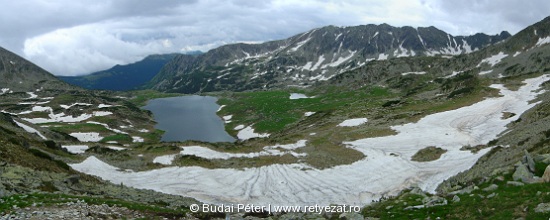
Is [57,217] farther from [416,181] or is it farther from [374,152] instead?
[374,152]

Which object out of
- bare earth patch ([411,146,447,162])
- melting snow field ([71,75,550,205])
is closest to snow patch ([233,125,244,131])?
melting snow field ([71,75,550,205])

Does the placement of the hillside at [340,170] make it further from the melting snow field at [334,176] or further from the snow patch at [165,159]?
the snow patch at [165,159]

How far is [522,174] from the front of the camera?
83.3 ft

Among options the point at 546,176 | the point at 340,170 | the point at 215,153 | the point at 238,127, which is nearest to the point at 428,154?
the point at 340,170

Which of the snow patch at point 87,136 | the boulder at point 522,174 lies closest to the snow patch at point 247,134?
the snow patch at point 87,136

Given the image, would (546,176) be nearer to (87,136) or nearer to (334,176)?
(334,176)

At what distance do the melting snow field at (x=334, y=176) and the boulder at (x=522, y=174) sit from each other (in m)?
17.3

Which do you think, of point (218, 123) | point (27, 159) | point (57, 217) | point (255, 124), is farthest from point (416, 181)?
point (218, 123)

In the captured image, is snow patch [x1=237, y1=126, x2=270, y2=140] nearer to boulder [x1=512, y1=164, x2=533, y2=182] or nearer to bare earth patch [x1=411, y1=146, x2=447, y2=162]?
bare earth patch [x1=411, y1=146, x2=447, y2=162]

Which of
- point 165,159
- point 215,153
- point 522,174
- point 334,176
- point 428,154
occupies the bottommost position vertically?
point 334,176

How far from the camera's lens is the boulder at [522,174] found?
24817mm

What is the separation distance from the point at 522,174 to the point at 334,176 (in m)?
29.3

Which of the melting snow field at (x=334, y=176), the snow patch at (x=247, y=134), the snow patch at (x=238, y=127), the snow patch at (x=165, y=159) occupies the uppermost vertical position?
the snow patch at (x=238, y=127)

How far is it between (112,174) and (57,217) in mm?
33389
